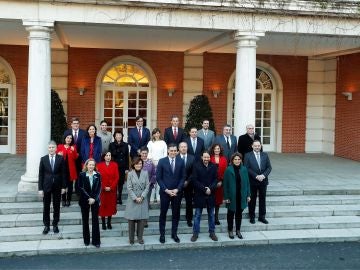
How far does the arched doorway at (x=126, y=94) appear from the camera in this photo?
16.8 m

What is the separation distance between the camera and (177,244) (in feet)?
27.9

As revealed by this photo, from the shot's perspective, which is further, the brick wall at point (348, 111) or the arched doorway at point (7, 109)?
the brick wall at point (348, 111)

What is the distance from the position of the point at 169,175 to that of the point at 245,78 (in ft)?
12.5

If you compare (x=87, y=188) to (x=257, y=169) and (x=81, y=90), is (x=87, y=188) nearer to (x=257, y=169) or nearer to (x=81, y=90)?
(x=257, y=169)

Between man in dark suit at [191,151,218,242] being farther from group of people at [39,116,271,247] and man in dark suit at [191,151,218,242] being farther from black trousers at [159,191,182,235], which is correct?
black trousers at [159,191,182,235]

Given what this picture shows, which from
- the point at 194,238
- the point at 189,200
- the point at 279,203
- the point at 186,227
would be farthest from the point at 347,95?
the point at 194,238

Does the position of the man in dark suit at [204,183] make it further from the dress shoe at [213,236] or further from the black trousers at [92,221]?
the black trousers at [92,221]

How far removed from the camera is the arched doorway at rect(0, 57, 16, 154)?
1609cm

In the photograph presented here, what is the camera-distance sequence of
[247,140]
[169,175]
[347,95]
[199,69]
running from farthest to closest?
[199,69] → [347,95] → [247,140] → [169,175]

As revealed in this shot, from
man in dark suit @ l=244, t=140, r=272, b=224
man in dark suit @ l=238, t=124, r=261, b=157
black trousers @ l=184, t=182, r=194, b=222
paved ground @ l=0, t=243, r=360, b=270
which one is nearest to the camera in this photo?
paved ground @ l=0, t=243, r=360, b=270

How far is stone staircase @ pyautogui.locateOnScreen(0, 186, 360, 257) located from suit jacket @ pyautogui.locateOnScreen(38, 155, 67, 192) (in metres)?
0.89

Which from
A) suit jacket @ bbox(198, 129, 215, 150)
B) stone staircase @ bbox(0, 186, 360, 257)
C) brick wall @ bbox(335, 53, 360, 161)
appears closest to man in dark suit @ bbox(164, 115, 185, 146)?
suit jacket @ bbox(198, 129, 215, 150)

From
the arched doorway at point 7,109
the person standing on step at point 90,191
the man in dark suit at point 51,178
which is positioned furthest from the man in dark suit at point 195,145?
the arched doorway at point 7,109

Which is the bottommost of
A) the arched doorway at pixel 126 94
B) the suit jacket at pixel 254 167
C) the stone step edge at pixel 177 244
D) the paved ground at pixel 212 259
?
the paved ground at pixel 212 259
